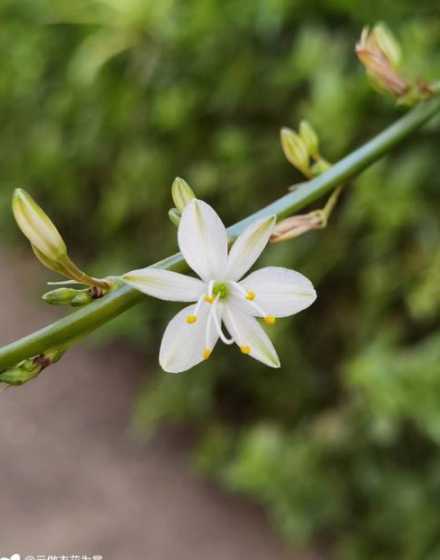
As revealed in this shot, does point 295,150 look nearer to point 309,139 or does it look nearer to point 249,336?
point 309,139

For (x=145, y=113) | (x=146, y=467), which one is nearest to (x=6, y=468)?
(x=146, y=467)

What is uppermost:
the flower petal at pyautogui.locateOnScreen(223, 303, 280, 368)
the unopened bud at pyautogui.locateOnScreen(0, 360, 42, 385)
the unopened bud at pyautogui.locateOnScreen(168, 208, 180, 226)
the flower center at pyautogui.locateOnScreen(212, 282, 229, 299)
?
the unopened bud at pyautogui.locateOnScreen(168, 208, 180, 226)

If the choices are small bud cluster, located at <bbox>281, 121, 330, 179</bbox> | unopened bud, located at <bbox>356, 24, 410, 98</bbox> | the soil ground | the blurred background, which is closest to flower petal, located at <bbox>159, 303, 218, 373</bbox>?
small bud cluster, located at <bbox>281, 121, 330, 179</bbox>

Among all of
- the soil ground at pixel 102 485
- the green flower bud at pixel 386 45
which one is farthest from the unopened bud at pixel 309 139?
the soil ground at pixel 102 485

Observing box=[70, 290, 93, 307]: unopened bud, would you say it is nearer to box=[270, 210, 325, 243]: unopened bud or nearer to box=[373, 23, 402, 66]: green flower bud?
box=[270, 210, 325, 243]: unopened bud

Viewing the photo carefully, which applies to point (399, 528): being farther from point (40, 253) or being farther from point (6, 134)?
point (6, 134)

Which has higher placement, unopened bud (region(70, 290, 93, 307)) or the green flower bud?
the green flower bud

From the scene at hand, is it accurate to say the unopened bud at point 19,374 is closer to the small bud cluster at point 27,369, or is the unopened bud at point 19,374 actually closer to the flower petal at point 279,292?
the small bud cluster at point 27,369
